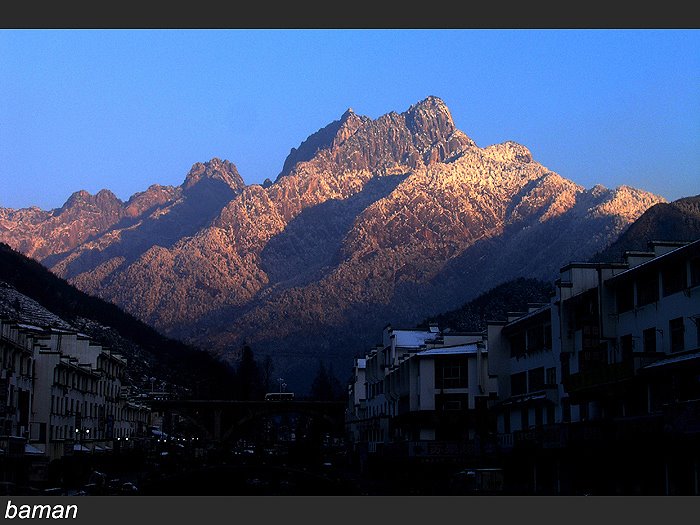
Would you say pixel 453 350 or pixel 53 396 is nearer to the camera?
pixel 53 396

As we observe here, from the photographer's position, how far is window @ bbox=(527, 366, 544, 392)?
8044 centimetres

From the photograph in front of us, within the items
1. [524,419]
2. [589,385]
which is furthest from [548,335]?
[589,385]

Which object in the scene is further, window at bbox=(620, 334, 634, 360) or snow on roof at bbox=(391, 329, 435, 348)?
snow on roof at bbox=(391, 329, 435, 348)

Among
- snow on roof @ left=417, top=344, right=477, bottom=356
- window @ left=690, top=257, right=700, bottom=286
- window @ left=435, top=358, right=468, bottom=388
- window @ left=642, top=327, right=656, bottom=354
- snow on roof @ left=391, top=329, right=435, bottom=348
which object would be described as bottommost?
window @ left=642, top=327, right=656, bottom=354

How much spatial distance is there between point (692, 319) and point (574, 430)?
985 centimetres

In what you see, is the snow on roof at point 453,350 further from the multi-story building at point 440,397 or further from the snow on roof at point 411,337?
the snow on roof at point 411,337

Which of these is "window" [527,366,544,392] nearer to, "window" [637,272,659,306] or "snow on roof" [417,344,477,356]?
"snow on roof" [417,344,477,356]

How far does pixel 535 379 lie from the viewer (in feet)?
270

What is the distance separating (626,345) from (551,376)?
12461mm

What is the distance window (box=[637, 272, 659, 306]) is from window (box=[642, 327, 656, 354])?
1.70 metres

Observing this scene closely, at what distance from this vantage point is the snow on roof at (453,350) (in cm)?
9988

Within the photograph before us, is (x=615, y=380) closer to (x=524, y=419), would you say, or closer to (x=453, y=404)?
(x=524, y=419)

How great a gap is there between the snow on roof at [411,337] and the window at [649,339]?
56547 mm

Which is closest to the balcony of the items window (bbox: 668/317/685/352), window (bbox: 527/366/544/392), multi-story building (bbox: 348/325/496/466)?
window (bbox: 527/366/544/392)
